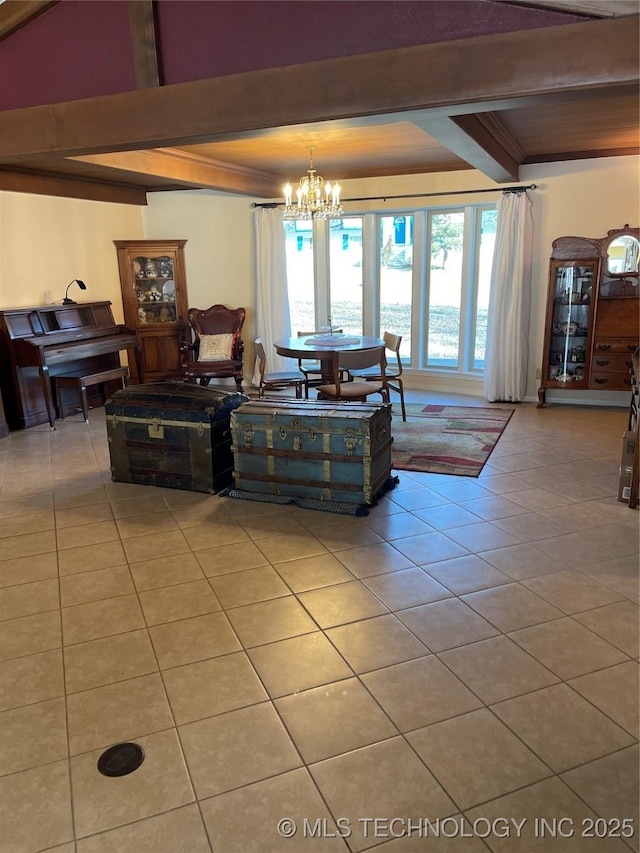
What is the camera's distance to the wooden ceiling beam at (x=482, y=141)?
138 inches

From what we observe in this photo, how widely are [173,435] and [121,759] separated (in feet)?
7.82

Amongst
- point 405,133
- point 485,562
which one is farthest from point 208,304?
point 485,562

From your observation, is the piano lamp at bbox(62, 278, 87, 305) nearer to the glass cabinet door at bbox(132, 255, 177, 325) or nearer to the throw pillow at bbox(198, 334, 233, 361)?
the glass cabinet door at bbox(132, 255, 177, 325)

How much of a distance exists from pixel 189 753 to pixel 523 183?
619 centimetres

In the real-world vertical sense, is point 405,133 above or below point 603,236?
above

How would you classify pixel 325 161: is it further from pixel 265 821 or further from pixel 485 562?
pixel 265 821

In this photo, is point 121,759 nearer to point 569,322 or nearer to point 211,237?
point 569,322

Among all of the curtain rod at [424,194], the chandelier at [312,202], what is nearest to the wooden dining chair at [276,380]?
the chandelier at [312,202]

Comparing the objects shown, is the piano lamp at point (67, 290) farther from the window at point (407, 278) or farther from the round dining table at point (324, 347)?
the window at point (407, 278)

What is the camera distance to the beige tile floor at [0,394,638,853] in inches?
67.6

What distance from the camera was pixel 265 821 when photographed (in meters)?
1.70

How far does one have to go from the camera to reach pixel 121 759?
6.31 feet

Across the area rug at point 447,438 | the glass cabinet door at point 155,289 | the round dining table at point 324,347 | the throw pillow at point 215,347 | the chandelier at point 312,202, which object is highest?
the chandelier at point 312,202

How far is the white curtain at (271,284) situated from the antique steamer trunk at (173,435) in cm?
337
